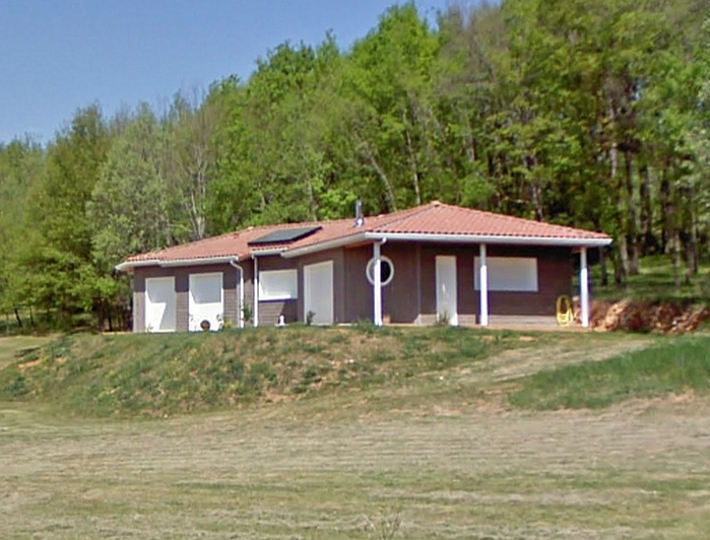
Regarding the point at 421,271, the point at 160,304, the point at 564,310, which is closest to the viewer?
the point at 421,271

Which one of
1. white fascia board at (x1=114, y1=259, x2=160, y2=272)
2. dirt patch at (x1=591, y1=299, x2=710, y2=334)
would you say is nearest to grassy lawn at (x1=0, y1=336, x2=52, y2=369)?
white fascia board at (x1=114, y1=259, x2=160, y2=272)

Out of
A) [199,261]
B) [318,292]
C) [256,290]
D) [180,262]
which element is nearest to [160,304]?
[180,262]

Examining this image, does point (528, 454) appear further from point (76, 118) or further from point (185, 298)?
point (76, 118)

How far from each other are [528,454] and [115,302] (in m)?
42.1

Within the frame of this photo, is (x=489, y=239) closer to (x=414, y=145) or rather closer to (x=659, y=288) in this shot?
(x=659, y=288)

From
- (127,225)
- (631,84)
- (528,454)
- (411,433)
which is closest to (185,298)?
(127,225)

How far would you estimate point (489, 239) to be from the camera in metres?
27.0

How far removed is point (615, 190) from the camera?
35438 millimetres

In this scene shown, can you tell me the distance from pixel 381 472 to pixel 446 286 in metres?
18.1

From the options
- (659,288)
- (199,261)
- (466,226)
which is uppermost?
(466,226)

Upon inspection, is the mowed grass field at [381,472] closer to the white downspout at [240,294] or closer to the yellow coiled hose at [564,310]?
the yellow coiled hose at [564,310]

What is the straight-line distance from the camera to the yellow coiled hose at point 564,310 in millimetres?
28828

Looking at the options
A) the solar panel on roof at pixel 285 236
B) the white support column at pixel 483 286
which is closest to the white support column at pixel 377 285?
the white support column at pixel 483 286

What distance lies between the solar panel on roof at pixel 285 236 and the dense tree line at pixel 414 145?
8466mm
